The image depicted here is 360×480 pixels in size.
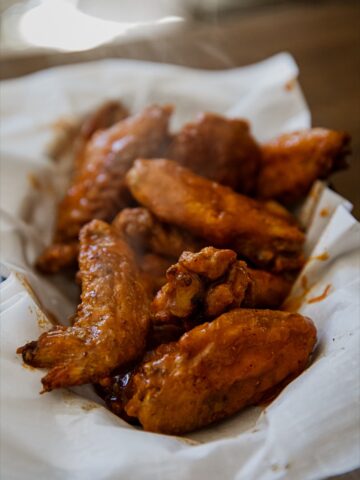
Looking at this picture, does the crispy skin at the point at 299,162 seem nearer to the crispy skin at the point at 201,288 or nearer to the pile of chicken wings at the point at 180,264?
the pile of chicken wings at the point at 180,264

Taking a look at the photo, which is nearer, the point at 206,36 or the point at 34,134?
the point at 34,134

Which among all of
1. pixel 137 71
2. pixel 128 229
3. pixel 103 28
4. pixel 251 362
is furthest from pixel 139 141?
pixel 103 28

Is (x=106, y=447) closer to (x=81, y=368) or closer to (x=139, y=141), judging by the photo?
(x=81, y=368)

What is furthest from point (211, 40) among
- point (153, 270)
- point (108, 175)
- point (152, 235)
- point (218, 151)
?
point (153, 270)

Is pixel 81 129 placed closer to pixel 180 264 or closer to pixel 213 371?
pixel 180 264

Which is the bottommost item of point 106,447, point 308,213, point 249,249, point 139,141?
point 308,213

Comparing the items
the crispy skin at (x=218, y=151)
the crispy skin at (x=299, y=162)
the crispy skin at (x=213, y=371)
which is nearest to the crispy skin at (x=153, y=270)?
the crispy skin at (x=213, y=371)
